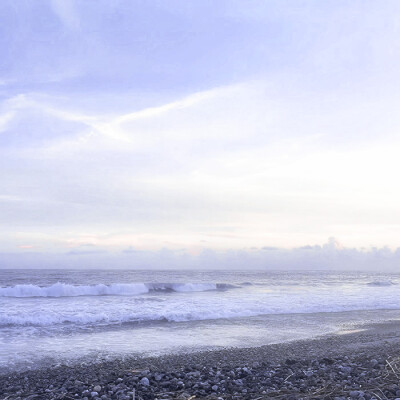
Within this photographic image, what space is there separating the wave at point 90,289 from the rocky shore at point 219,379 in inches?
827

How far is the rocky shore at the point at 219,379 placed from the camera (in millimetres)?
4855

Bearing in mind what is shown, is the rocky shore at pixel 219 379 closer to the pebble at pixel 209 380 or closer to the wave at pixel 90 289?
the pebble at pixel 209 380

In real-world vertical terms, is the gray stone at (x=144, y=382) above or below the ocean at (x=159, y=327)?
above

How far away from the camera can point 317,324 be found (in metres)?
14.2

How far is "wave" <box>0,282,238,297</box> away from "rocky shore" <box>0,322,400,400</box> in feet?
68.9

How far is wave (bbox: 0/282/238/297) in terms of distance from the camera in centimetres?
2725

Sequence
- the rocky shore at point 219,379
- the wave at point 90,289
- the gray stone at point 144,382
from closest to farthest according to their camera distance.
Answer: the rocky shore at point 219,379 → the gray stone at point 144,382 → the wave at point 90,289

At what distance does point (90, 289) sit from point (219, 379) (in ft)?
86.5

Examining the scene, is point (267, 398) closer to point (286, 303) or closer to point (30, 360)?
point (30, 360)

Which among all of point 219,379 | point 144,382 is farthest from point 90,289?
point 219,379

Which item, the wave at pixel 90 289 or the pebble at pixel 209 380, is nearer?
the pebble at pixel 209 380

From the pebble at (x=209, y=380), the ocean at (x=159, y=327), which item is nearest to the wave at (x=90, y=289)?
the ocean at (x=159, y=327)

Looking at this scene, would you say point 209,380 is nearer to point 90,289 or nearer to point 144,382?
point 144,382

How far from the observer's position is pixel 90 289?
30.2 m
